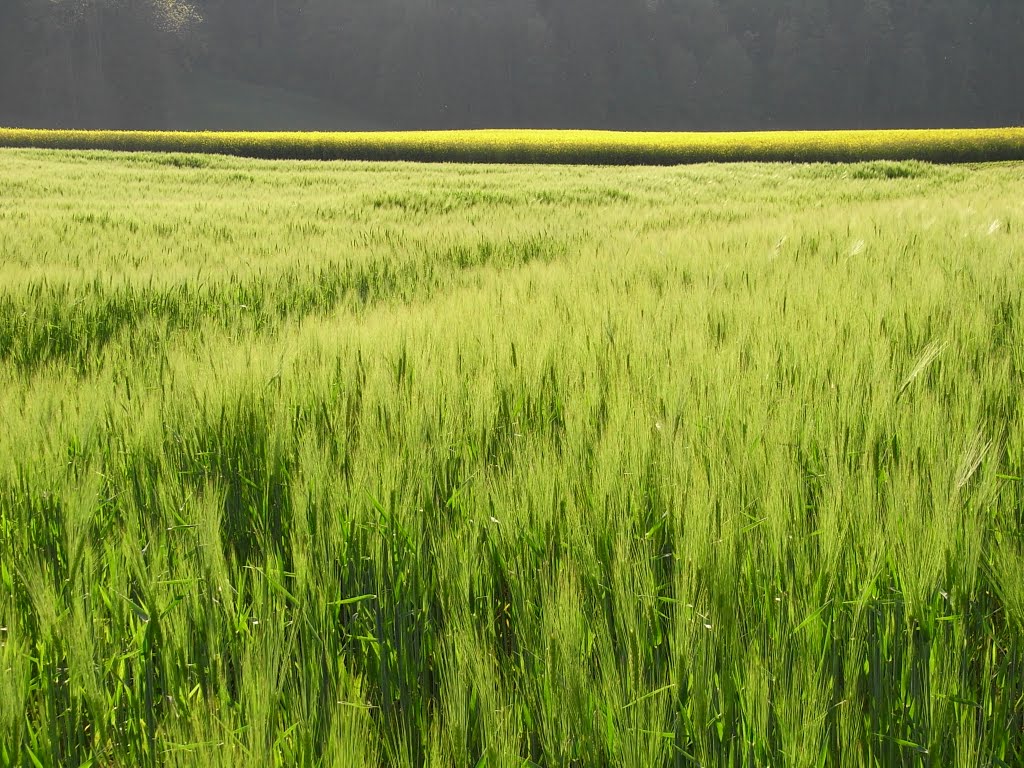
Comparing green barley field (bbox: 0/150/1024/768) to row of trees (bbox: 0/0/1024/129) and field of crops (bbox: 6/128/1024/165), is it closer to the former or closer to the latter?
field of crops (bbox: 6/128/1024/165)

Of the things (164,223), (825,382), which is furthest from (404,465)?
(164,223)

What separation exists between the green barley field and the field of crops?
25.9 meters

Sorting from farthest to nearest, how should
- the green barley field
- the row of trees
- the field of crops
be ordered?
the row of trees < the field of crops < the green barley field

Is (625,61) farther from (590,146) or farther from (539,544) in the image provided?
(539,544)

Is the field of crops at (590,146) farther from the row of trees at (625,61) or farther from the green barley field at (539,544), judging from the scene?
the row of trees at (625,61)

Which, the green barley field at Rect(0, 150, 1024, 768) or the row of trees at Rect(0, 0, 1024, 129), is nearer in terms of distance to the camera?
the green barley field at Rect(0, 150, 1024, 768)

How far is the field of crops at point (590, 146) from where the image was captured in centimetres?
2511

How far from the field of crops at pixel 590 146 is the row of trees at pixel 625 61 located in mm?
36962

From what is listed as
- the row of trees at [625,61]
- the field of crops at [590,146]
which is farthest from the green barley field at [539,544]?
the row of trees at [625,61]

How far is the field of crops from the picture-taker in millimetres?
25109

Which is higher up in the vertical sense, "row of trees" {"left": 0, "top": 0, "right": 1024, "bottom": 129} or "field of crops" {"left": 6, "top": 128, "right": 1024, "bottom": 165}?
"row of trees" {"left": 0, "top": 0, "right": 1024, "bottom": 129}

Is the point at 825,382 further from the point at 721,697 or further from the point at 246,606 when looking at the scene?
the point at 246,606

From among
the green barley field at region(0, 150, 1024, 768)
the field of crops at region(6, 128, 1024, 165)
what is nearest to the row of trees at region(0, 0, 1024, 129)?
the field of crops at region(6, 128, 1024, 165)

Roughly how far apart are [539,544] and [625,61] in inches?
2994
